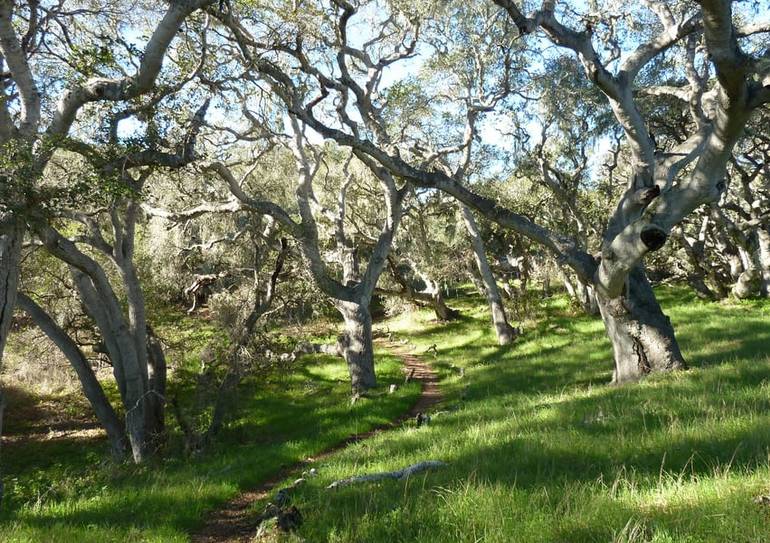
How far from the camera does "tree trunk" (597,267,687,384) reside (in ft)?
33.2

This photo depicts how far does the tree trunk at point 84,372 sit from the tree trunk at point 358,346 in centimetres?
605

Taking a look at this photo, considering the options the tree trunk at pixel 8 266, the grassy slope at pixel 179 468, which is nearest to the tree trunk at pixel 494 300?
the grassy slope at pixel 179 468

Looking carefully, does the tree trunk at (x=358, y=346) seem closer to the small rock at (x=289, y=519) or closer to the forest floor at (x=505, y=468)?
the forest floor at (x=505, y=468)

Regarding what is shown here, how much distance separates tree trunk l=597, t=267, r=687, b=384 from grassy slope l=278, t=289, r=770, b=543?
0.69 metres

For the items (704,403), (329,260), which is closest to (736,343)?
(704,403)

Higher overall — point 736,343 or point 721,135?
point 721,135

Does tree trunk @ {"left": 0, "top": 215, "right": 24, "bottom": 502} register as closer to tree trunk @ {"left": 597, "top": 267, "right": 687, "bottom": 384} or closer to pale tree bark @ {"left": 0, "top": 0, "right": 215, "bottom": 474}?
pale tree bark @ {"left": 0, "top": 0, "right": 215, "bottom": 474}

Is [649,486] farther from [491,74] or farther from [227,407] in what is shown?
[491,74]

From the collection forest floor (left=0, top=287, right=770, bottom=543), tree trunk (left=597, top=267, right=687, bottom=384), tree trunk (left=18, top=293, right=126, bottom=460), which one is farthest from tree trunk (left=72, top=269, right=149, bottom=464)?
tree trunk (left=597, top=267, right=687, bottom=384)

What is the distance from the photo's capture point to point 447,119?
22.5m

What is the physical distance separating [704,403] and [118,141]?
998 cm

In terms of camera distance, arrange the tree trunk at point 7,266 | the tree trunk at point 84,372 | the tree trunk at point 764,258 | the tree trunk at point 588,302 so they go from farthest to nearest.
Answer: the tree trunk at point 588,302 < the tree trunk at point 764,258 < the tree trunk at point 84,372 < the tree trunk at point 7,266

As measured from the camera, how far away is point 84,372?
12070 mm

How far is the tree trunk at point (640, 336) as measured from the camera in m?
10.1
